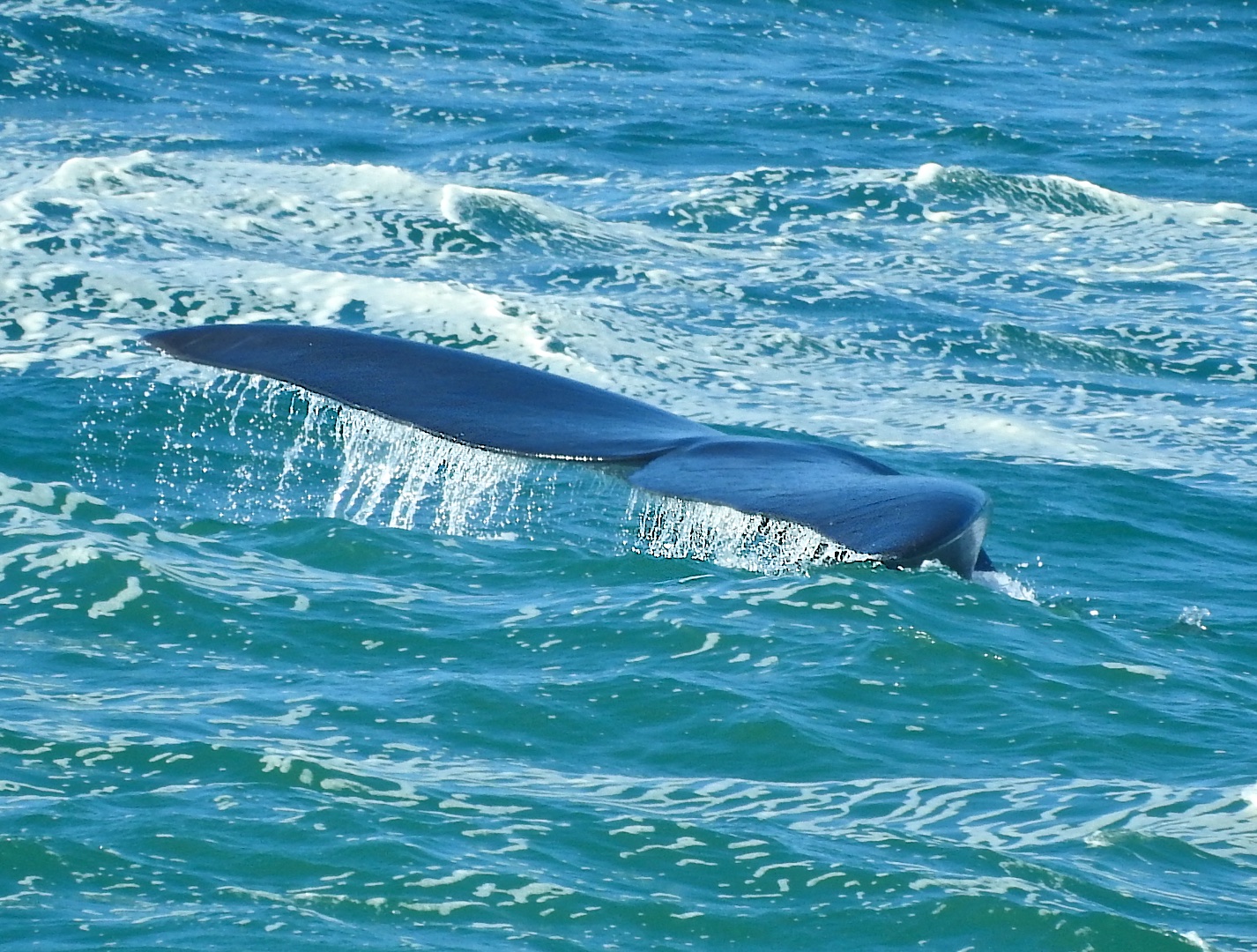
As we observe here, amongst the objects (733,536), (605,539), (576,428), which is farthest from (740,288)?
(733,536)

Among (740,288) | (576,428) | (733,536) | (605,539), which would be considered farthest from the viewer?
(740,288)

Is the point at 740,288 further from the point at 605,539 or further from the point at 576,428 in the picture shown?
the point at 576,428

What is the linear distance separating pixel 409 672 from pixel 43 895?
88.8 inches

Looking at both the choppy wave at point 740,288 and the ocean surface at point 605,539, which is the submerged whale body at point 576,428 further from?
the choppy wave at point 740,288

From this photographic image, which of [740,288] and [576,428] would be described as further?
[740,288]

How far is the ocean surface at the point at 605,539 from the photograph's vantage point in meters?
5.80

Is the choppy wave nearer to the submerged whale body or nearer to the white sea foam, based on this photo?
the submerged whale body

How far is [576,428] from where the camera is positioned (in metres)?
6.68

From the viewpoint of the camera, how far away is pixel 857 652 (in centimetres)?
777

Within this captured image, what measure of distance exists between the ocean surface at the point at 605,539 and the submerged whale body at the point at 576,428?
118 millimetres

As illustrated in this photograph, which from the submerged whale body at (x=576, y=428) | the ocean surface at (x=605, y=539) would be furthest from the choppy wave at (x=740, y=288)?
the submerged whale body at (x=576, y=428)

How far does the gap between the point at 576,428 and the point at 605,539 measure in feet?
9.81

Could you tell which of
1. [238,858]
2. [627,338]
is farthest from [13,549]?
[627,338]

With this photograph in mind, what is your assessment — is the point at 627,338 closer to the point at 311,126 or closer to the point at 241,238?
the point at 241,238
